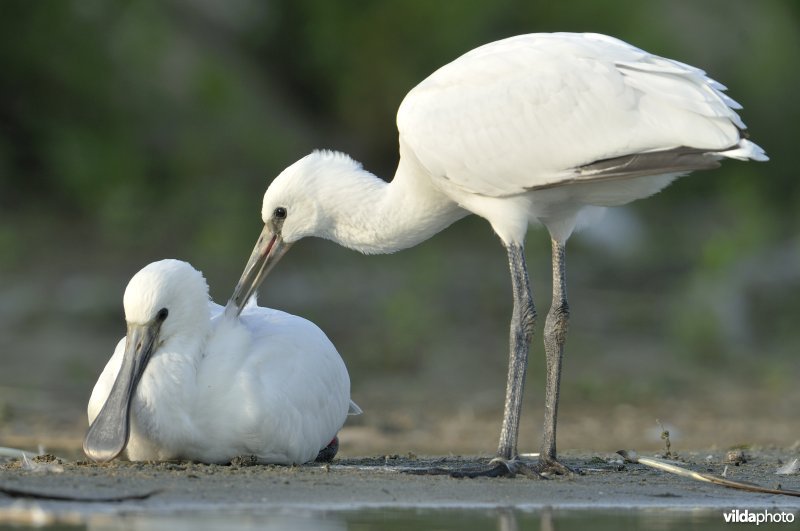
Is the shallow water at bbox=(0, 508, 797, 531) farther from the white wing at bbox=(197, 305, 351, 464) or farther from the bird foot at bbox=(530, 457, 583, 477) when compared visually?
the white wing at bbox=(197, 305, 351, 464)

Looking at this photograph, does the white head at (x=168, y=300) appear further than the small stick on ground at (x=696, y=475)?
Yes

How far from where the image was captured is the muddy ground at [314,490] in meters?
7.44

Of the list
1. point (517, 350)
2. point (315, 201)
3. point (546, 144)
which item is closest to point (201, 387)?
point (315, 201)

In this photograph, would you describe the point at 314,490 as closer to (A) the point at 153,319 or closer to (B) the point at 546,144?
(A) the point at 153,319

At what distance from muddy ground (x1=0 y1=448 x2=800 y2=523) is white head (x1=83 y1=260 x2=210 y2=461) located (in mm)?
359

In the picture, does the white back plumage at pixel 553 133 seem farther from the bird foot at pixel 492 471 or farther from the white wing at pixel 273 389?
the bird foot at pixel 492 471

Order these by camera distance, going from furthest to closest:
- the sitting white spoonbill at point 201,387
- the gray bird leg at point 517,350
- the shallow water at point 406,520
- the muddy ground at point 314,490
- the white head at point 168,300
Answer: the gray bird leg at point 517,350 < the white head at point 168,300 < the sitting white spoonbill at point 201,387 < the muddy ground at point 314,490 < the shallow water at point 406,520

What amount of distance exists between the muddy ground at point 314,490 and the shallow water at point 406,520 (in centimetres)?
10

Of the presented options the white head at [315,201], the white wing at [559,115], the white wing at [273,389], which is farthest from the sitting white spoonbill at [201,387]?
the white wing at [559,115]

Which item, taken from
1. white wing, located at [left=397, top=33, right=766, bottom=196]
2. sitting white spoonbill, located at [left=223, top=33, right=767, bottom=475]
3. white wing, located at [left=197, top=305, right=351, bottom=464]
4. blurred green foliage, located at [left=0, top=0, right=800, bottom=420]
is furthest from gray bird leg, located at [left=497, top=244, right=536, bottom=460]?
blurred green foliage, located at [left=0, top=0, right=800, bottom=420]

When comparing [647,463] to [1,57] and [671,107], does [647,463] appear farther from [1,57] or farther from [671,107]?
[1,57]

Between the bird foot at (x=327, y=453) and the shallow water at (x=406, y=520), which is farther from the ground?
the bird foot at (x=327, y=453)

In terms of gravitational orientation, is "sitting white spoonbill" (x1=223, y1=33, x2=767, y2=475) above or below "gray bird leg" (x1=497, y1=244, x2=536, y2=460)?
above

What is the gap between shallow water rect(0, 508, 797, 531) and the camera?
6934 millimetres
